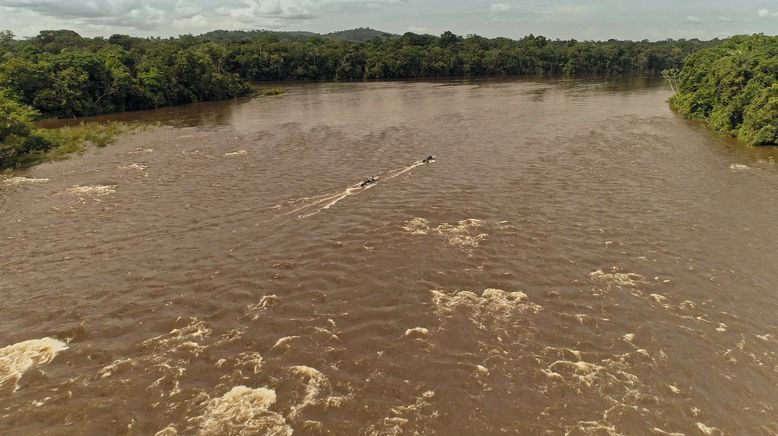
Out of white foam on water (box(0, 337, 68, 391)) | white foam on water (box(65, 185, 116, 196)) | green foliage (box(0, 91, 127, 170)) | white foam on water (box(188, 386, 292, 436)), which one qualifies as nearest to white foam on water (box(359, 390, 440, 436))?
white foam on water (box(188, 386, 292, 436))

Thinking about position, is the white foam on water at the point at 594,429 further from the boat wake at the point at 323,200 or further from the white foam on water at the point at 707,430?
the boat wake at the point at 323,200

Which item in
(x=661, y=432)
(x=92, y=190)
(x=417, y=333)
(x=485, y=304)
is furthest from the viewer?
(x=92, y=190)

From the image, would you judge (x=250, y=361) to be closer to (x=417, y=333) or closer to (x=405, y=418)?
(x=405, y=418)

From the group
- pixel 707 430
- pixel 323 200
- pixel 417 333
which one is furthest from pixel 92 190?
pixel 707 430

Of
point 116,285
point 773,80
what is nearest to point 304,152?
point 116,285

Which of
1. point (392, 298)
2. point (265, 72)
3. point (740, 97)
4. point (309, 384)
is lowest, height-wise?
point (309, 384)

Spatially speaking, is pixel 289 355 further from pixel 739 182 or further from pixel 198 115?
pixel 198 115

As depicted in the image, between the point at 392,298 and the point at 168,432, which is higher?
the point at 392,298

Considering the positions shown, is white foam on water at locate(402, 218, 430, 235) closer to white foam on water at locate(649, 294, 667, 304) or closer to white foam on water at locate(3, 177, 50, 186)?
white foam on water at locate(649, 294, 667, 304)
